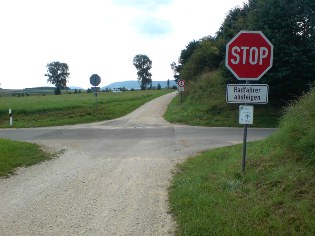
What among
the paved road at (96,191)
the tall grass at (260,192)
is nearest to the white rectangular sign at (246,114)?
the tall grass at (260,192)

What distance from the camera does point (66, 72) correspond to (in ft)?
435

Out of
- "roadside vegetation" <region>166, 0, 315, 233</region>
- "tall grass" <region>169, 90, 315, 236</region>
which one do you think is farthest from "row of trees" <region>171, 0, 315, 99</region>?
"tall grass" <region>169, 90, 315, 236</region>

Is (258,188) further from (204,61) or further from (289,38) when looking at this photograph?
(204,61)

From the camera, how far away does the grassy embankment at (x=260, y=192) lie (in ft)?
15.5

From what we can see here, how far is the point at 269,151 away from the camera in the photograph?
27.1ft

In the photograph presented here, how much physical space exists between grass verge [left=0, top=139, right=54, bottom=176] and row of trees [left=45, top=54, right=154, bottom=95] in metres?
118

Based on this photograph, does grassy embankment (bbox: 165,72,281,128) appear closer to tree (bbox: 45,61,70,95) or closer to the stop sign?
the stop sign

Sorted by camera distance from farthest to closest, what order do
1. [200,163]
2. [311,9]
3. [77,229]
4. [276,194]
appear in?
1. [311,9]
2. [200,163]
3. [276,194]
4. [77,229]

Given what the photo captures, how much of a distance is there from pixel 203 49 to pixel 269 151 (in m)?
31.5

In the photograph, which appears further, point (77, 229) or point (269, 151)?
point (269, 151)

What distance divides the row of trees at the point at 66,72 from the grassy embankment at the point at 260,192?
12276cm

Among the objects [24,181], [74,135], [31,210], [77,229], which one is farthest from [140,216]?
[74,135]

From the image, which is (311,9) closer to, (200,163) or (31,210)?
(200,163)

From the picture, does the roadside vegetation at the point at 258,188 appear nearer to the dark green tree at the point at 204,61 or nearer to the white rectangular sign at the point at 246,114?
the white rectangular sign at the point at 246,114
